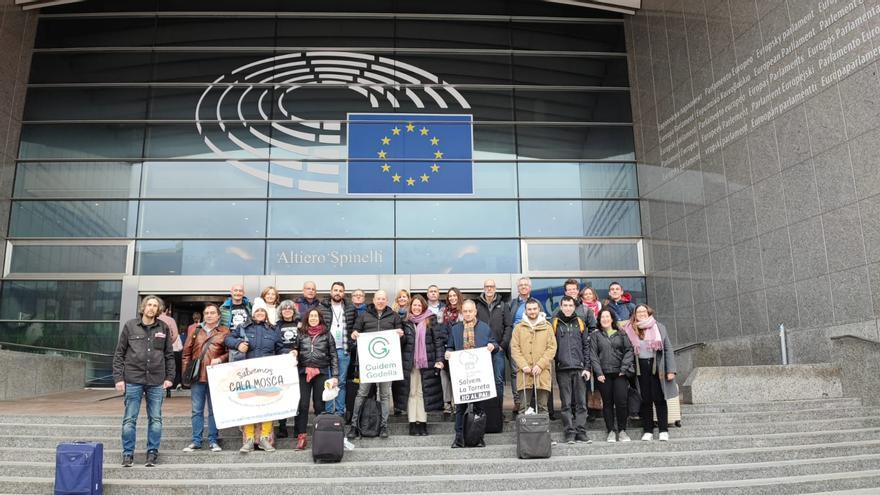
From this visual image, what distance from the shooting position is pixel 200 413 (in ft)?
24.8

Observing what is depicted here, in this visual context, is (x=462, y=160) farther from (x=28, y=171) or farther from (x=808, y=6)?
(x=28, y=171)

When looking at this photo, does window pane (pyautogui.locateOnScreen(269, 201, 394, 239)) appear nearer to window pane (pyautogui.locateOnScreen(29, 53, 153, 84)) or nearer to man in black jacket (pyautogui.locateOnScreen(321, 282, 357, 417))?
window pane (pyautogui.locateOnScreen(29, 53, 153, 84))

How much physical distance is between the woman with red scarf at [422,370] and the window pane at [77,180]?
11.5 metres

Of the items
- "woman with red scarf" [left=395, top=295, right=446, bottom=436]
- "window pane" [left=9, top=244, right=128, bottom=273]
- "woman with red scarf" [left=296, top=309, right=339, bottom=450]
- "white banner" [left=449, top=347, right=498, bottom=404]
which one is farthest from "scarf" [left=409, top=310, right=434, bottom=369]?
"window pane" [left=9, top=244, right=128, bottom=273]

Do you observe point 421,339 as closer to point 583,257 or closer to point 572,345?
point 572,345

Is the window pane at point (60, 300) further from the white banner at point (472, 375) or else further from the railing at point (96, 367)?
the white banner at point (472, 375)

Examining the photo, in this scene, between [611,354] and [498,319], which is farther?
[498,319]

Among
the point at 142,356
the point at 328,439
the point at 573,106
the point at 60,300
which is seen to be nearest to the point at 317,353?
the point at 328,439

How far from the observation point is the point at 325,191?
17.1 m

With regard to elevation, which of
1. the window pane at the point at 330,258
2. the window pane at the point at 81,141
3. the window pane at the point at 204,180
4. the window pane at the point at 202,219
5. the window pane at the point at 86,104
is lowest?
the window pane at the point at 330,258

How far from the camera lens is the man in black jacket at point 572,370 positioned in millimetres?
7758

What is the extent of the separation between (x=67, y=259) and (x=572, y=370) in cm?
1351

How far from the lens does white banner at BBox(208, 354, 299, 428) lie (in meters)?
7.41

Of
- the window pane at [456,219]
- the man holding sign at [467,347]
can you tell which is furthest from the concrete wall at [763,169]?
the man holding sign at [467,347]
